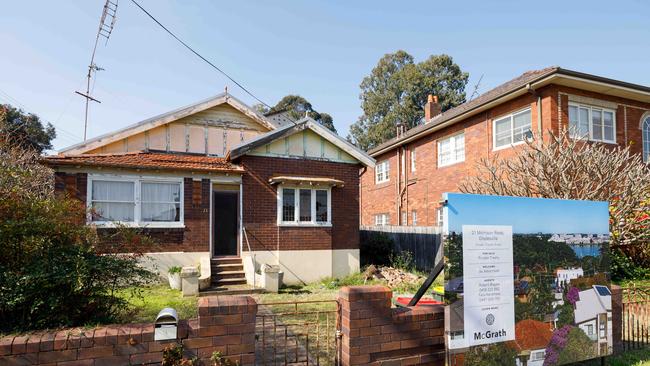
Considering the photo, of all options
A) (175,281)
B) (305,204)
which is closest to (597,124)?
(305,204)

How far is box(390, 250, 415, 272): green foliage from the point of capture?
1415 cm

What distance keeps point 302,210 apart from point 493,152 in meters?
8.31

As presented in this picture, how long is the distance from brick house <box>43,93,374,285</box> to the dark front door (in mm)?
32

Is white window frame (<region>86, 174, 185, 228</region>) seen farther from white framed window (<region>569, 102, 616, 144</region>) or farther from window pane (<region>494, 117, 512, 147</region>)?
white framed window (<region>569, 102, 616, 144</region>)

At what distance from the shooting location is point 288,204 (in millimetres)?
12352

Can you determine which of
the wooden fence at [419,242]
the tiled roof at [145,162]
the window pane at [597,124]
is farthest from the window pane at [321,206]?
the window pane at [597,124]

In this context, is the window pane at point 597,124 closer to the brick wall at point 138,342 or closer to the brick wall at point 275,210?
the brick wall at point 275,210

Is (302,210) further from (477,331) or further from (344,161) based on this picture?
(477,331)

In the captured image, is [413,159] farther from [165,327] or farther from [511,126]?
[165,327]

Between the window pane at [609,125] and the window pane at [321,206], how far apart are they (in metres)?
10.9

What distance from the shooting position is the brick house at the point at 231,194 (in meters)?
11.1

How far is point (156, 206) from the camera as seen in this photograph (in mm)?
11445

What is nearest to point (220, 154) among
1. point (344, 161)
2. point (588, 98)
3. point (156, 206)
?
point (156, 206)

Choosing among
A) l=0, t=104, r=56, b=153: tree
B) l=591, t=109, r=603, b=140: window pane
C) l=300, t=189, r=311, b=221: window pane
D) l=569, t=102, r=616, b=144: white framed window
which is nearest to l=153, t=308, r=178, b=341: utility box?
l=300, t=189, r=311, b=221: window pane
